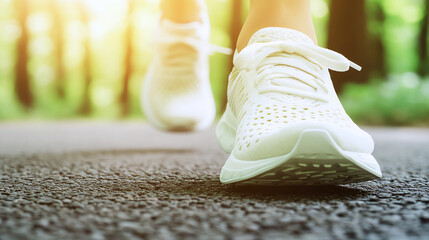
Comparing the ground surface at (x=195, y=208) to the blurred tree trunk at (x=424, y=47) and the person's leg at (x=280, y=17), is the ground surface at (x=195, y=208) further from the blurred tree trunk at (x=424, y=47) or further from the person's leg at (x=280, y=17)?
the blurred tree trunk at (x=424, y=47)

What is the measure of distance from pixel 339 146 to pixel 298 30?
54 centimetres

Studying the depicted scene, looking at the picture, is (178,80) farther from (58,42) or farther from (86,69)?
(58,42)

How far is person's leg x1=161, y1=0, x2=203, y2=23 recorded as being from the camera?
2348 millimetres

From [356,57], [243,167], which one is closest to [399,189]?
[243,167]

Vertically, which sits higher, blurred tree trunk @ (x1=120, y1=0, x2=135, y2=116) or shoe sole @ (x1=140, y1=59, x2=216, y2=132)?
blurred tree trunk @ (x1=120, y1=0, x2=135, y2=116)

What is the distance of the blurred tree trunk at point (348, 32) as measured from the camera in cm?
848

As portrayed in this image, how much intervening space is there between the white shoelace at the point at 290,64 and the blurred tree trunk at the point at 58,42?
1748 cm

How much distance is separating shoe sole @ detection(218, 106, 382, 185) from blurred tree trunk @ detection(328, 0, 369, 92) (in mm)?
7858

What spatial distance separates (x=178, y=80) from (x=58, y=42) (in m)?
16.8

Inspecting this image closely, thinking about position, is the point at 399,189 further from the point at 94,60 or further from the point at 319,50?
the point at 94,60

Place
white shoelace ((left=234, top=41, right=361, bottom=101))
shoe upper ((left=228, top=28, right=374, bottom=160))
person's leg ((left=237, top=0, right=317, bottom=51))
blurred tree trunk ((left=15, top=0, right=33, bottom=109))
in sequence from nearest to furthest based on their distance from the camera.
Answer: shoe upper ((left=228, top=28, right=374, bottom=160)), white shoelace ((left=234, top=41, right=361, bottom=101)), person's leg ((left=237, top=0, right=317, bottom=51)), blurred tree trunk ((left=15, top=0, right=33, bottom=109))

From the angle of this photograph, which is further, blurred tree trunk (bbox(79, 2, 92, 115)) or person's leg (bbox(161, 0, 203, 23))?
blurred tree trunk (bbox(79, 2, 92, 115))

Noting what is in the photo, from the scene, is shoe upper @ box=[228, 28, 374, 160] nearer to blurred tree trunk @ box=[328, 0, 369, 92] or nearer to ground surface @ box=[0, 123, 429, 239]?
ground surface @ box=[0, 123, 429, 239]

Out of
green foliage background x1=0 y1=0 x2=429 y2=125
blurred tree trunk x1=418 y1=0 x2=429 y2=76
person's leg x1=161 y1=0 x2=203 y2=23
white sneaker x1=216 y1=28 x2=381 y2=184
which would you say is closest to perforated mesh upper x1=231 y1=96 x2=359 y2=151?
white sneaker x1=216 y1=28 x2=381 y2=184
